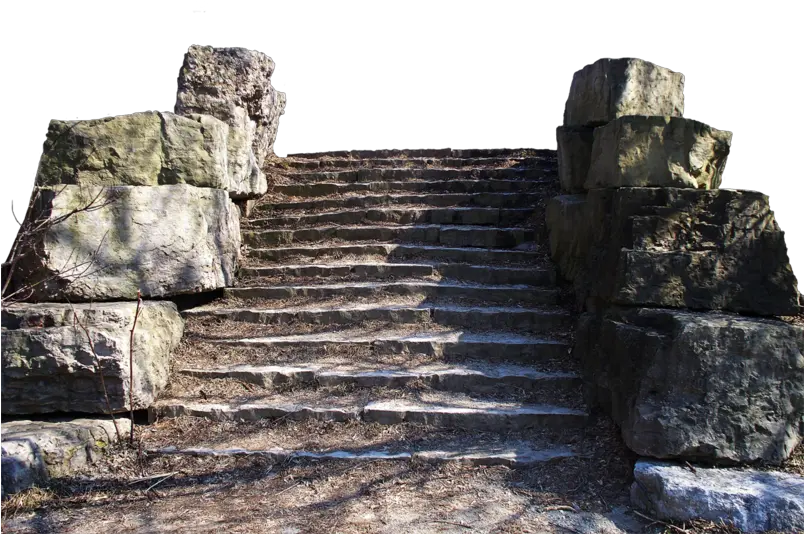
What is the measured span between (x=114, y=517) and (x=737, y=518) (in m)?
3.12

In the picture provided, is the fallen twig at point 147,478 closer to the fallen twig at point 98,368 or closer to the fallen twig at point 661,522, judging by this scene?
the fallen twig at point 98,368

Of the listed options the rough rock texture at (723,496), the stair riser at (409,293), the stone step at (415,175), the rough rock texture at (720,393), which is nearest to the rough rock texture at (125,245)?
the stair riser at (409,293)

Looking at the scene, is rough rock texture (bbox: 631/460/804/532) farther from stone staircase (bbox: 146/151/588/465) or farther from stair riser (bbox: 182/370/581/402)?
stair riser (bbox: 182/370/581/402)

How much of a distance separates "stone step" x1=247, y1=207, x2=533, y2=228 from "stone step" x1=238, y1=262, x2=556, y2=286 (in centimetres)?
79

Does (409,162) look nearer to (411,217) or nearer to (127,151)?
(411,217)

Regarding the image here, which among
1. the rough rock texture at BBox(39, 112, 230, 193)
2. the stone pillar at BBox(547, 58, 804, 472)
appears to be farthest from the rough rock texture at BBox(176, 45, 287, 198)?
Result: the stone pillar at BBox(547, 58, 804, 472)

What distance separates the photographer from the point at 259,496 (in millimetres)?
3443

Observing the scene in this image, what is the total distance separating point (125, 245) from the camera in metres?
4.63

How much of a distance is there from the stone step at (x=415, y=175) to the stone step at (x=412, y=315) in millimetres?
2332

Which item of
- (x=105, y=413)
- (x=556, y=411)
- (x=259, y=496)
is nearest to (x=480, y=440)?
(x=556, y=411)

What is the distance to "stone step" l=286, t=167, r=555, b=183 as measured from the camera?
704cm

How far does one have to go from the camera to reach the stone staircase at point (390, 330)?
13.2ft

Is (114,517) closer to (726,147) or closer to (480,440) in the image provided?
(480,440)

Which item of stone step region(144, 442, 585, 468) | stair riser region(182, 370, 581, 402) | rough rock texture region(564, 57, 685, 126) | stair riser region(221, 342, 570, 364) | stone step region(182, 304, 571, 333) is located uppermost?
rough rock texture region(564, 57, 685, 126)
